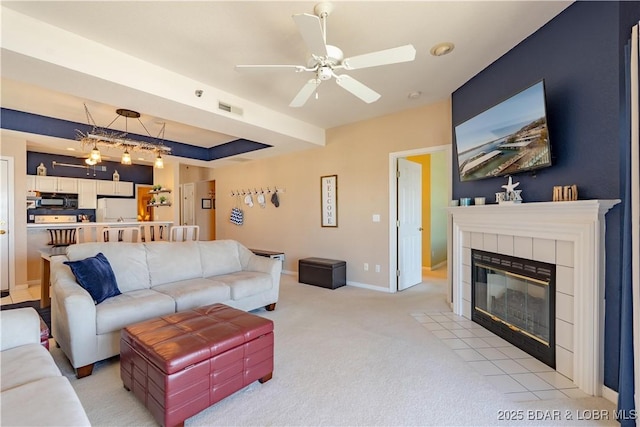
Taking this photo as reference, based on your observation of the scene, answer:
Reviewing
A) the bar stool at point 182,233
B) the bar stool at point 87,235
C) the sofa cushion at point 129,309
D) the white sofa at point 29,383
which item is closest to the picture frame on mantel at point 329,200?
the bar stool at point 182,233

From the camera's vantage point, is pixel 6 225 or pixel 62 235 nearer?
pixel 6 225

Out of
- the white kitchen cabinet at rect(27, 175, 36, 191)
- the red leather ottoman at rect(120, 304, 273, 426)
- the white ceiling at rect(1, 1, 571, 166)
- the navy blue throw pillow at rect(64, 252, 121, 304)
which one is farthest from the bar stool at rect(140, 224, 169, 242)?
the red leather ottoman at rect(120, 304, 273, 426)

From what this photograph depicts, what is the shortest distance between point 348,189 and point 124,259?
3.27 meters

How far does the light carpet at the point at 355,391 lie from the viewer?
1.72 metres

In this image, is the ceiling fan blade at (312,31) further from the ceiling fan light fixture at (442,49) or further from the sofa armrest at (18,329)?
the sofa armrest at (18,329)

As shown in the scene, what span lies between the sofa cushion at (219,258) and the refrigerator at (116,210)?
511 cm

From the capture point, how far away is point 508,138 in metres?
2.56

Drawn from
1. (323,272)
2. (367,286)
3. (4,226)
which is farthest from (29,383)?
(4,226)

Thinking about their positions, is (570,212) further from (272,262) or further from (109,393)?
(109,393)

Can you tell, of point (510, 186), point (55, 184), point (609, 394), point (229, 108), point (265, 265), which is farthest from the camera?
point (55, 184)

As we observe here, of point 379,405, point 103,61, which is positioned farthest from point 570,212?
point 103,61

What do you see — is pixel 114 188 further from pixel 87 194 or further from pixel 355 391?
pixel 355 391

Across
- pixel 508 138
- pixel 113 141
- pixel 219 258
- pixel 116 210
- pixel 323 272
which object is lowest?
pixel 323 272

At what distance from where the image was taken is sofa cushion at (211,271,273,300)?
3201mm
